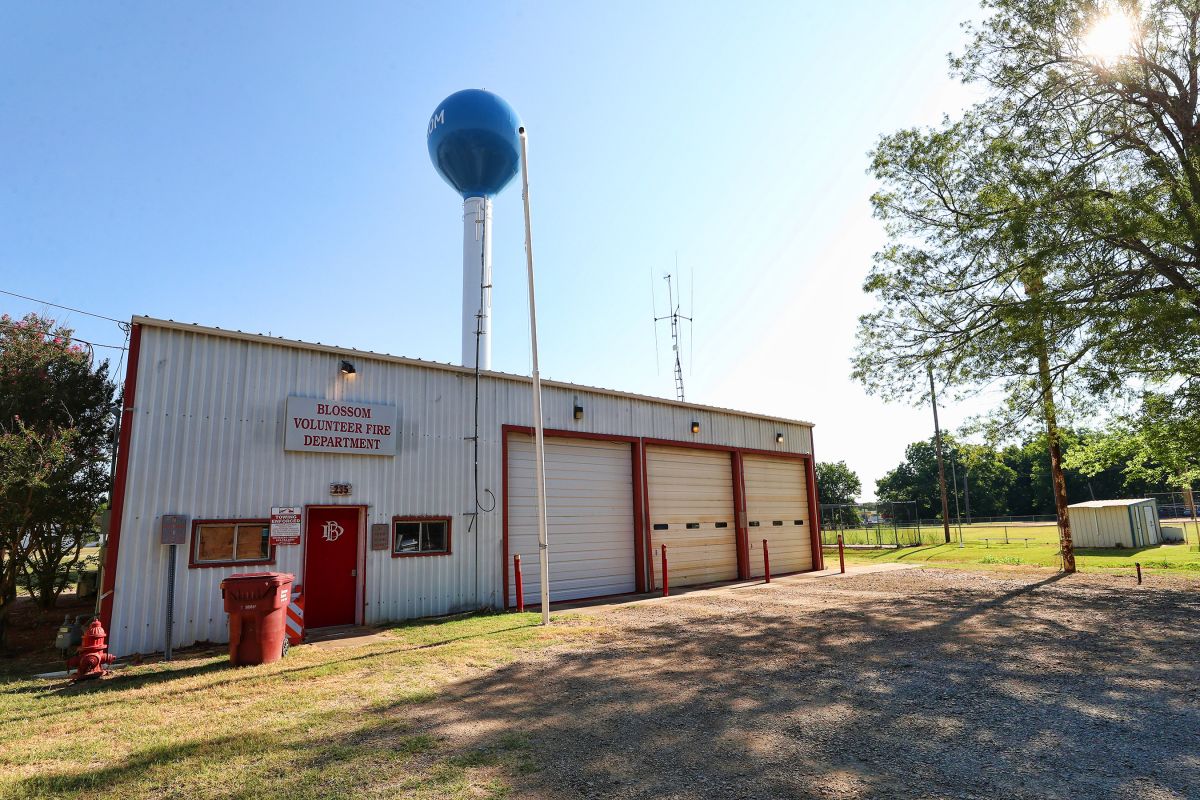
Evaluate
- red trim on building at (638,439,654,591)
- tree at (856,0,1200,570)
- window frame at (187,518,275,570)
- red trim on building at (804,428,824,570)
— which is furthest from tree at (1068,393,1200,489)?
window frame at (187,518,275,570)

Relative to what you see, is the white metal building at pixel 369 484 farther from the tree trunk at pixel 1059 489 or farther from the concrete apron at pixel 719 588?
the tree trunk at pixel 1059 489

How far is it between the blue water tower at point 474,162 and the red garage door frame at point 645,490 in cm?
602

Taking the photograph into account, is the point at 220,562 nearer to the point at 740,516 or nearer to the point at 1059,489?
the point at 740,516

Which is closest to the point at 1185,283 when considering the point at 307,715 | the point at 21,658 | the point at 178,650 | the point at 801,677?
the point at 801,677

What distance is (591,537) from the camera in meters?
15.4

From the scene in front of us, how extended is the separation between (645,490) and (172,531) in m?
10.1

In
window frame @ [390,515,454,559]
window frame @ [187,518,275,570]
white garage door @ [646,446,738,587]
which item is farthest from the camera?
white garage door @ [646,446,738,587]

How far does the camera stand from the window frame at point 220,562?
32.2ft

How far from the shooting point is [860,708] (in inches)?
233

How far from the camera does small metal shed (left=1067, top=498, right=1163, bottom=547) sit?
89.2 ft

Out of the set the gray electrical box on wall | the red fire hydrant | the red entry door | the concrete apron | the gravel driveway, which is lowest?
the concrete apron

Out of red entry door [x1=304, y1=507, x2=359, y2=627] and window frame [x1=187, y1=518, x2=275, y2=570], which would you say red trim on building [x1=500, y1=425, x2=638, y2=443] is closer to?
red entry door [x1=304, y1=507, x2=359, y2=627]

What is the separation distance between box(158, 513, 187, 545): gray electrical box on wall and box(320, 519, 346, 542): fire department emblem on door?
7.29ft

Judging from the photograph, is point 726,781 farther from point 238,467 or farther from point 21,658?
point 21,658
